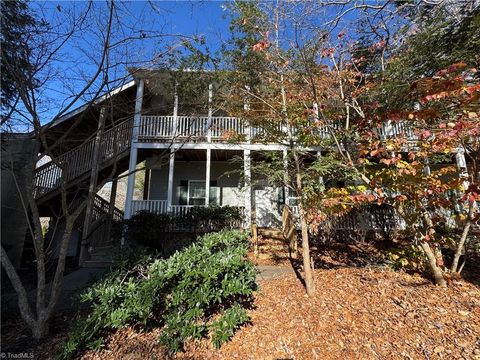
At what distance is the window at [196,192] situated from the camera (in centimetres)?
1281

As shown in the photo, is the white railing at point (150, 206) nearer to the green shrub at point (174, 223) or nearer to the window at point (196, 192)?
the green shrub at point (174, 223)

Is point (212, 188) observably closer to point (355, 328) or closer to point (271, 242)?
point (271, 242)

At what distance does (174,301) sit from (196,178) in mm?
9241

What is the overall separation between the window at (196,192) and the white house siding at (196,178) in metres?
0.25

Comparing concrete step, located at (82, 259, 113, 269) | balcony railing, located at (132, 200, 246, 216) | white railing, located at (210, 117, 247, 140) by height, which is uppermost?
white railing, located at (210, 117, 247, 140)

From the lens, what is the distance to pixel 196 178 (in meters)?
13.0

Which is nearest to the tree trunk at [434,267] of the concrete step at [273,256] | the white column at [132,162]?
the concrete step at [273,256]

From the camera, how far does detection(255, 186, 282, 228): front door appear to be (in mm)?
12273

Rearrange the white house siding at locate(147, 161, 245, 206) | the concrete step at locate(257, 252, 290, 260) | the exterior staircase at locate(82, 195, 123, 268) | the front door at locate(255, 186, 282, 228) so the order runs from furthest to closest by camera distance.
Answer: the white house siding at locate(147, 161, 245, 206) → the front door at locate(255, 186, 282, 228) → the exterior staircase at locate(82, 195, 123, 268) → the concrete step at locate(257, 252, 290, 260)

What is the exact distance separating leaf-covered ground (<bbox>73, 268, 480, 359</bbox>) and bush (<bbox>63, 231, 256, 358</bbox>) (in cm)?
22

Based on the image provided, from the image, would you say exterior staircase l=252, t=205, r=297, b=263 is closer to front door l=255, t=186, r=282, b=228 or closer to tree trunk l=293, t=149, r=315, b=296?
front door l=255, t=186, r=282, b=228

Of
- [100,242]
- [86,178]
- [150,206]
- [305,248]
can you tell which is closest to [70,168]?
[86,178]

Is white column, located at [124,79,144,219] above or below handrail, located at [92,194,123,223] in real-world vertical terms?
above

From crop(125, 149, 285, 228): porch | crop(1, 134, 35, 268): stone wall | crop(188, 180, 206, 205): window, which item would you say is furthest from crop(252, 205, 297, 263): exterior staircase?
crop(1, 134, 35, 268): stone wall
